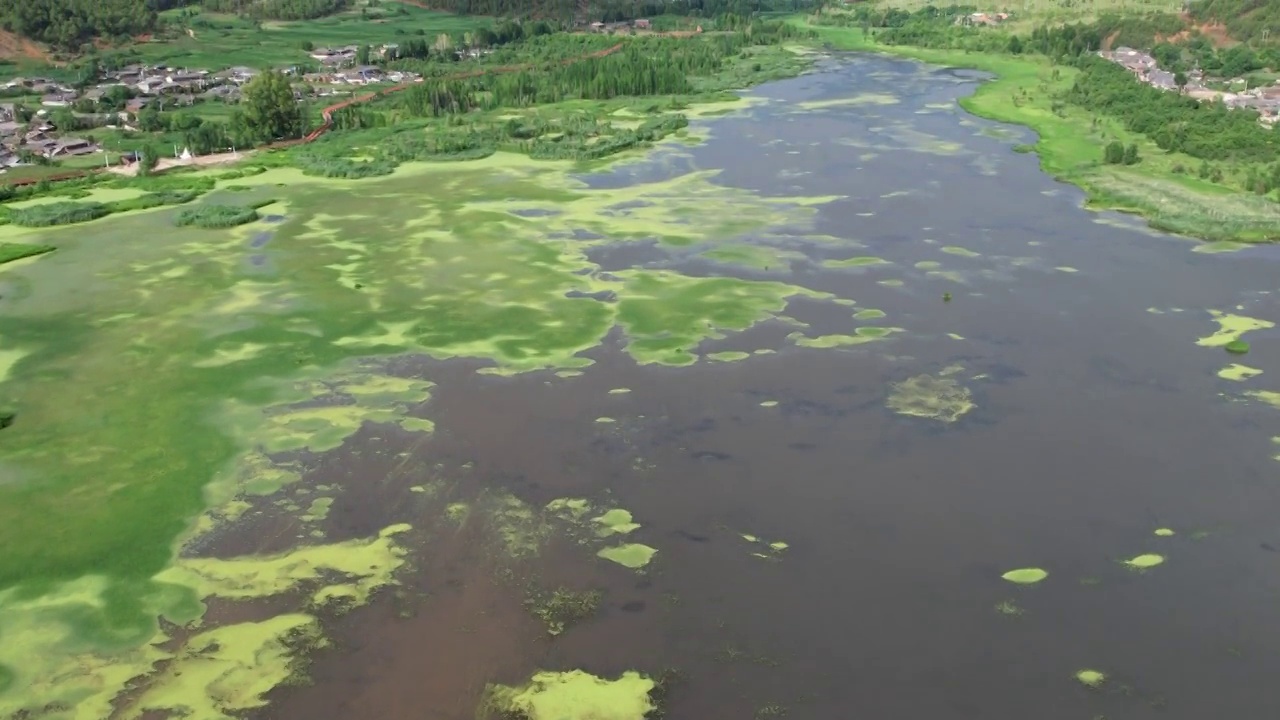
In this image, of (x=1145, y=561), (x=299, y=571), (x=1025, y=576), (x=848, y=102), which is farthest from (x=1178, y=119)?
(x=299, y=571)

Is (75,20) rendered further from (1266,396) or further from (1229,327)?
(1266,396)

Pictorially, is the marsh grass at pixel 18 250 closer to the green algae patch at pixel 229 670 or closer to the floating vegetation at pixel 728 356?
the floating vegetation at pixel 728 356

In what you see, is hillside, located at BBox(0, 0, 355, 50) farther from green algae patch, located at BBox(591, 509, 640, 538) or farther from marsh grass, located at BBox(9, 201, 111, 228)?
green algae patch, located at BBox(591, 509, 640, 538)

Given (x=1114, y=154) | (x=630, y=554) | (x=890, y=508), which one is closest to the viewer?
(x=630, y=554)

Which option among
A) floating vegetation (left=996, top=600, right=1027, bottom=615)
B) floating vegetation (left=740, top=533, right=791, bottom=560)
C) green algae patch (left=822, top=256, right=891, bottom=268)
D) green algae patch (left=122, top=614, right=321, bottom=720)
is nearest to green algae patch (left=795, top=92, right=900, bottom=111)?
green algae patch (left=822, top=256, right=891, bottom=268)

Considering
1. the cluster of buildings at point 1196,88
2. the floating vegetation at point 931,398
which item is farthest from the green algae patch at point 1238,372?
the cluster of buildings at point 1196,88
